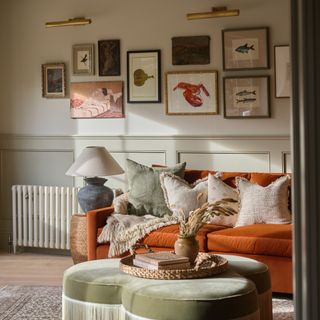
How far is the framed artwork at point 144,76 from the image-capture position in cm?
554

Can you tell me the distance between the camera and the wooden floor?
467cm

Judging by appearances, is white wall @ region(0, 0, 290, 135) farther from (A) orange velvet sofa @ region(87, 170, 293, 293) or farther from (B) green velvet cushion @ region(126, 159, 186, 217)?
(A) orange velvet sofa @ region(87, 170, 293, 293)

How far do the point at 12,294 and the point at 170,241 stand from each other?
1.13 m

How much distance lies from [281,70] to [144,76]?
123 centimetres

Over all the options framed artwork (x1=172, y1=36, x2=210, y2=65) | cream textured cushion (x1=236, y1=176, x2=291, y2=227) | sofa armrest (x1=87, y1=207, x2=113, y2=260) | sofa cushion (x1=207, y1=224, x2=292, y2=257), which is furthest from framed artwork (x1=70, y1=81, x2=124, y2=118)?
sofa cushion (x1=207, y1=224, x2=292, y2=257)

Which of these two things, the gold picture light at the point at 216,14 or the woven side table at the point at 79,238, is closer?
the woven side table at the point at 79,238

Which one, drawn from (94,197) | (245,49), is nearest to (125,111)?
(94,197)

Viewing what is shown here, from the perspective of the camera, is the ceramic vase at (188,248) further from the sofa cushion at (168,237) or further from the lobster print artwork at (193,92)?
the lobster print artwork at (193,92)

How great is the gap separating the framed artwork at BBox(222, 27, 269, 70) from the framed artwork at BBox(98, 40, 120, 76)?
0.99 m

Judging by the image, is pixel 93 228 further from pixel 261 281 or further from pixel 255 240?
pixel 261 281

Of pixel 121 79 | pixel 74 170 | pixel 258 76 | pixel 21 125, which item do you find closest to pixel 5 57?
pixel 21 125

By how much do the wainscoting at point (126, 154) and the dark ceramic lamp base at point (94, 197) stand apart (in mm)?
576

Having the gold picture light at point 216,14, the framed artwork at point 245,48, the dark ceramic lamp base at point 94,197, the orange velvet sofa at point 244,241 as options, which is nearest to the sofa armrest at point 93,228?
the orange velvet sofa at point 244,241

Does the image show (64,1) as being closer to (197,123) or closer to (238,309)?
(197,123)
